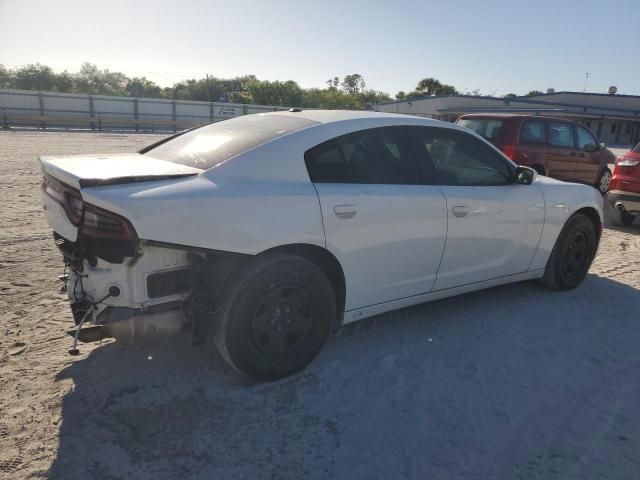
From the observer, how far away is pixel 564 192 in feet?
15.1

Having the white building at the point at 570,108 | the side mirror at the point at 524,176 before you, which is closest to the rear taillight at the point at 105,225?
the side mirror at the point at 524,176

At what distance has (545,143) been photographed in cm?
941

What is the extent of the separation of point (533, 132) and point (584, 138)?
5.94 feet

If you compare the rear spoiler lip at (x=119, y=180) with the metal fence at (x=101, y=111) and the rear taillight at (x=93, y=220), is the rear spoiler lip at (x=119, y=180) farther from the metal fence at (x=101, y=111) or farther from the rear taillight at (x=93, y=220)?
the metal fence at (x=101, y=111)

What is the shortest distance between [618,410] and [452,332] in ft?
4.00

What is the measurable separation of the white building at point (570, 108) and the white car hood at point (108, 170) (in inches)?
1544

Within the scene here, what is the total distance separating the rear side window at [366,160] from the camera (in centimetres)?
316

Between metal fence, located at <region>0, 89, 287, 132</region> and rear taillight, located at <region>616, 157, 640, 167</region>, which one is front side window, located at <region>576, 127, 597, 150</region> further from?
metal fence, located at <region>0, 89, 287, 132</region>

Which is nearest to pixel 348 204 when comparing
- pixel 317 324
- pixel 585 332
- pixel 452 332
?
pixel 317 324

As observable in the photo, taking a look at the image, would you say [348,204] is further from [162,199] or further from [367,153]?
[162,199]

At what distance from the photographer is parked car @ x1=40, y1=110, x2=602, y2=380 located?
262 cm

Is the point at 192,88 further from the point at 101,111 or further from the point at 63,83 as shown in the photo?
the point at 101,111

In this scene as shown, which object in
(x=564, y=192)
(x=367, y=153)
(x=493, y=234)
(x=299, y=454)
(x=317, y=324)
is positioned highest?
(x=367, y=153)

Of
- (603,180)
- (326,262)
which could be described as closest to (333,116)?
(326,262)
